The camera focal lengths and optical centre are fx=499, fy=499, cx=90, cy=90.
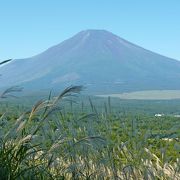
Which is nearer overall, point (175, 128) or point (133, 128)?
point (175, 128)

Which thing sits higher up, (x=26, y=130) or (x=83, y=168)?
(x=26, y=130)

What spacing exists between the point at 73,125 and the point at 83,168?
401 millimetres

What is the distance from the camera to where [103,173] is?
4.31 metres

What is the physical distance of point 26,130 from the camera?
4.57m

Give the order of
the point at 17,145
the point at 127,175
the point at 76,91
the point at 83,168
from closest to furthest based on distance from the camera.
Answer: the point at 76,91
the point at 17,145
the point at 127,175
the point at 83,168

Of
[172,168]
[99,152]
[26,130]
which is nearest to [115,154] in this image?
[99,152]

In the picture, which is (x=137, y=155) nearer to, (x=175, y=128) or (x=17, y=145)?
(x=175, y=128)

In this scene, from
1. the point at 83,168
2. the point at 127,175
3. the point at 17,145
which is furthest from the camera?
the point at 83,168

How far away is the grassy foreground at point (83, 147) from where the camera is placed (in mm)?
3928

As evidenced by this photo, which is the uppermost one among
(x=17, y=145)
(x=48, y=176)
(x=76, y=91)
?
(x=76, y=91)

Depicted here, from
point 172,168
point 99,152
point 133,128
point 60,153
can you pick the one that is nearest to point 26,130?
point 60,153

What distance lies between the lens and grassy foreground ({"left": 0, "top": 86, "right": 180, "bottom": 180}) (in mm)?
3928

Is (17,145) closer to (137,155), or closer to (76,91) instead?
(76,91)

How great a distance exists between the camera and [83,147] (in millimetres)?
4492
